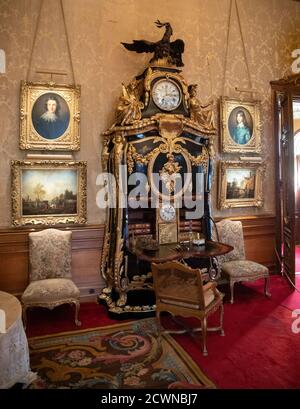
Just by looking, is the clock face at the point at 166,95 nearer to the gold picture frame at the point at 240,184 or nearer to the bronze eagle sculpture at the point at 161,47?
the bronze eagle sculpture at the point at 161,47

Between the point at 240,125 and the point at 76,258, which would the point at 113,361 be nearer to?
the point at 76,258

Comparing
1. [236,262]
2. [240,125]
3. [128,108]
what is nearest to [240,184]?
[240,125]

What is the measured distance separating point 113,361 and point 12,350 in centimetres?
107

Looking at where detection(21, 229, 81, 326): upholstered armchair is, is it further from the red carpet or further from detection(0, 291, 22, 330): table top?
the red carpet

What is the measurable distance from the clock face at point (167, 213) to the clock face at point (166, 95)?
1443mm

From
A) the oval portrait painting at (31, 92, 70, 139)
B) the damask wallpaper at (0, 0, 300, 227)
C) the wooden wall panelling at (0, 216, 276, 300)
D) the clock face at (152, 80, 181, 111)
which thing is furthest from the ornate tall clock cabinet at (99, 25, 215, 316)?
the oval portrait painting at (31, 92, 70, 139)

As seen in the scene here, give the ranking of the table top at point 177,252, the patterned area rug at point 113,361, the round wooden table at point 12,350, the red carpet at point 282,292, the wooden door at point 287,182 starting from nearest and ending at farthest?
the round wooden table at point 12,350, the patterned area rug at point 113,361, the table top at point 177,252, the red carpet at point 282,292, the wooden door at point 287,182

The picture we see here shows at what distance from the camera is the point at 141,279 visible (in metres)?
4.48

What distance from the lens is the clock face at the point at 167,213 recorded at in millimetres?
4582

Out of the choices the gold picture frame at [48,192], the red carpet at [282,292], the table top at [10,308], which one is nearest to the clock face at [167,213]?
the gold picture frame at [48,192]
